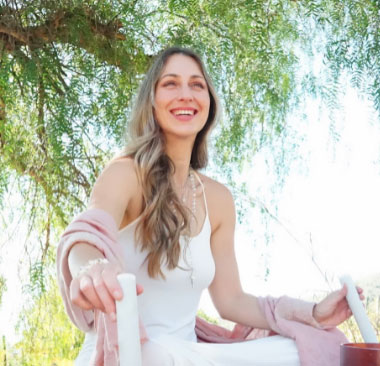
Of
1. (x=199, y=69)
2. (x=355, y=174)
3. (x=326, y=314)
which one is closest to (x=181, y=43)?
(x=199, y=69)

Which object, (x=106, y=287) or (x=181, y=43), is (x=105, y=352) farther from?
(x=181, y=43)

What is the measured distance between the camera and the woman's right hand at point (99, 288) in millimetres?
934

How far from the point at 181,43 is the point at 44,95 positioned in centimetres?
59

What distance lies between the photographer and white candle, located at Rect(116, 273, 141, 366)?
892mm

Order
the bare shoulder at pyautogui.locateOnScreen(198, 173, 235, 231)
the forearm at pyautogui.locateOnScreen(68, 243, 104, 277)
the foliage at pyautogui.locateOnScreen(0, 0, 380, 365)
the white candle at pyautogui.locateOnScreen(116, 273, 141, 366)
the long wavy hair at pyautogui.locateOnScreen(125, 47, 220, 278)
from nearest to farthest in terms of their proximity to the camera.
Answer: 1. the white candle at pyautogui.locateOnScreen(116, 273, 141, 366)
2. the forearm at pyautogui.locateOnScreen(68, 243, 104, 277)
3. the long wavy hair at pyautogui.locateOnScreen(125, 47, 220, 278)
4. the bare shoulder at pyautogui.locateOnScreen(198, 173, 235, 231)
5. the foliage at pyautogui.locateOnScreen(0, 0, 380, 365)

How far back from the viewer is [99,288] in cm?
95

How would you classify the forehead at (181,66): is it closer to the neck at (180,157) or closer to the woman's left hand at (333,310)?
the neck at (180,157)

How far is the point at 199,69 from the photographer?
85.9 inches

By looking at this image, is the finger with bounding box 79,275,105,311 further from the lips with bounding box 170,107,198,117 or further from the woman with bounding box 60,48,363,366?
the lips with bounding box 170,107,198,117

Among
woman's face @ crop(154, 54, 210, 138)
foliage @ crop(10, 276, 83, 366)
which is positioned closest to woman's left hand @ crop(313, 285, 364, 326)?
woman's face @ crop(154, 54, 210, 138)

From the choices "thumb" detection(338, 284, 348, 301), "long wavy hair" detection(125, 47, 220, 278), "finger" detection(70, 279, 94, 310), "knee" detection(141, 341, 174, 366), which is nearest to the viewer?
"finger" detection(70, 279, 94, 310)

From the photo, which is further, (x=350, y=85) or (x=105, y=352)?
(x=350, y=85)

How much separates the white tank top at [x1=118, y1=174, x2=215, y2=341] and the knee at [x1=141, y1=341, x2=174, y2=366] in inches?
14.2

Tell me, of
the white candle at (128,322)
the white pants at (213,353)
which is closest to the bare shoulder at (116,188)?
the white pants at (213,353)
